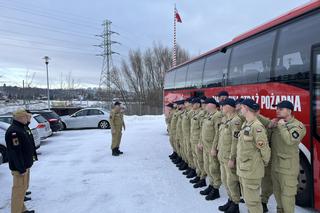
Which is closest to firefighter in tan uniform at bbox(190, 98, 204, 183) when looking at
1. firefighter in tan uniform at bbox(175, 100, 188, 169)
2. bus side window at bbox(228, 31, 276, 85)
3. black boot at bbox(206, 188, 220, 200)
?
black boot at bbox(206, 188, 220, 200)

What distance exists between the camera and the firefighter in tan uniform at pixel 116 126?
33.4 ft

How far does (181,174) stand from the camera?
753 centimetres

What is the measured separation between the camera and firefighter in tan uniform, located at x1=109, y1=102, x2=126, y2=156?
10.2 meters

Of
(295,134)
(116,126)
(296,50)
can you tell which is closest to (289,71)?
(296,50)

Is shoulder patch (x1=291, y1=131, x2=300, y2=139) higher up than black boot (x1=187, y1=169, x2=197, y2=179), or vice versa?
shoulder patch (x1=291, y1=131, x2=300, y2=139)

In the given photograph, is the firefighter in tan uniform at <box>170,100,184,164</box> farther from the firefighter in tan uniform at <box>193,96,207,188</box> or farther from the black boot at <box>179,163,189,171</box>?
the firefighter in tan uniform at <box>193,96,207,188</box>

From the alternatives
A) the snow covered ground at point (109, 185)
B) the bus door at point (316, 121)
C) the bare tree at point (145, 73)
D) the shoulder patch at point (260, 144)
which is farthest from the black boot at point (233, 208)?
the bare tree at point (145, 73)

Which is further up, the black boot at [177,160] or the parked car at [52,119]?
the parked car at [52,119]

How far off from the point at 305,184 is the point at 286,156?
3.44ft

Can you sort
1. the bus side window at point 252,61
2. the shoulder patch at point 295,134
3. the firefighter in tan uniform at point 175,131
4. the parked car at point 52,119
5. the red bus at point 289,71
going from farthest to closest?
the parked car at point 52,119 < the firefighter in tan uniform at point 175,131 < the bus side window at point 252,61 < the red bus at point 289,71 < the shoulder patch at point 295,134

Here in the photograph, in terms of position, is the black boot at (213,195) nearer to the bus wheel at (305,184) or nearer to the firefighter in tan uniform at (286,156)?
the bus wheel at (305,184)

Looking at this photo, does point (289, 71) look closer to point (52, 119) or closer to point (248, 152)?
point (248, 152)

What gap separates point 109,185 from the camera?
6.78m

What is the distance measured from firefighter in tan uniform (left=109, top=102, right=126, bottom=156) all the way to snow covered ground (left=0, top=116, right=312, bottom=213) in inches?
14.7
